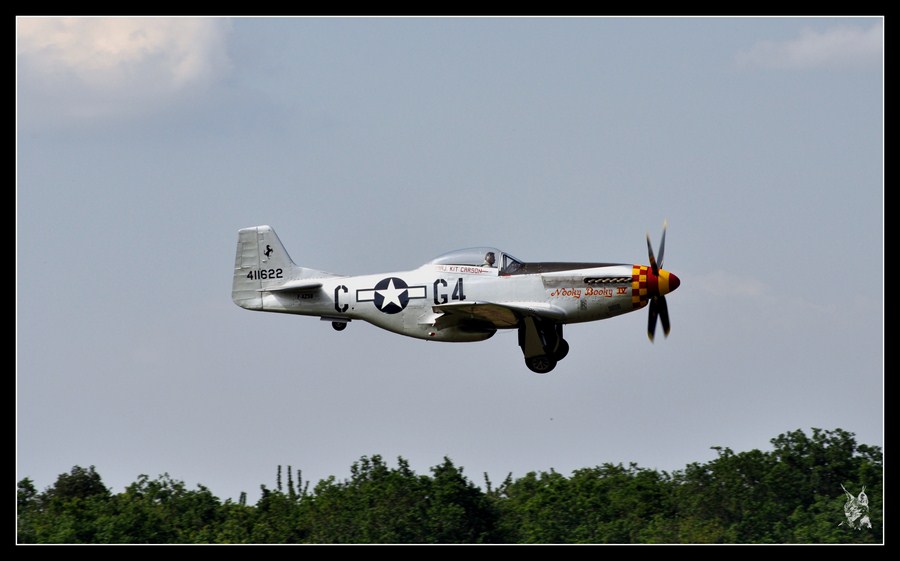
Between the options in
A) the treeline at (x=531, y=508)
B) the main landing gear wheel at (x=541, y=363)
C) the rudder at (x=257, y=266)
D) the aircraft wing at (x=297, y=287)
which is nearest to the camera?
the main landing gear wheel at (x=541, y=363)

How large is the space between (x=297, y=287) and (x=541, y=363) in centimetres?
543

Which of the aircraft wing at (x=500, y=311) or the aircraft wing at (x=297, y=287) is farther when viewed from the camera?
the aircraft wing at (x=297, y=287)

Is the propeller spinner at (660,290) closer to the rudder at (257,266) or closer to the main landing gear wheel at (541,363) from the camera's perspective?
the main landing gear wheel at (541,363)

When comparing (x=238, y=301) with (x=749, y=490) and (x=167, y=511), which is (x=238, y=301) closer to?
(x=167, y=511)

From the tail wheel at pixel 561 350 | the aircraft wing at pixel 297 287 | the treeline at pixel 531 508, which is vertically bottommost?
the treeline at pixel 531 508

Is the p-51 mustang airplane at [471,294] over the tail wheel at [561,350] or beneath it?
over

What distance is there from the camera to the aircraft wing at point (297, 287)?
29406 millimetres

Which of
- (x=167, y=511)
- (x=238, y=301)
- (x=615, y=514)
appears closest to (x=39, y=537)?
(x=167, y=511)

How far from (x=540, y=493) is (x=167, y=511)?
1153 cm

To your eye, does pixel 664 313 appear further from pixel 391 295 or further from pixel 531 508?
pixel 531 508

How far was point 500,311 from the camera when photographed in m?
27.2

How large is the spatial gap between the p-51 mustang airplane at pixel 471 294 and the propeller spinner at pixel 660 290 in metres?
0.02

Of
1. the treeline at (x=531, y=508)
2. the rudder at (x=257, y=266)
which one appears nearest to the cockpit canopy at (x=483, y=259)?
the rudder at (x=257, y=266)

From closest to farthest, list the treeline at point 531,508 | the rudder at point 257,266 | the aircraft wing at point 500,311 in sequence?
the aircraft wing at point 500,311
the rudder at point 257,266
the treeline at point 531,508
